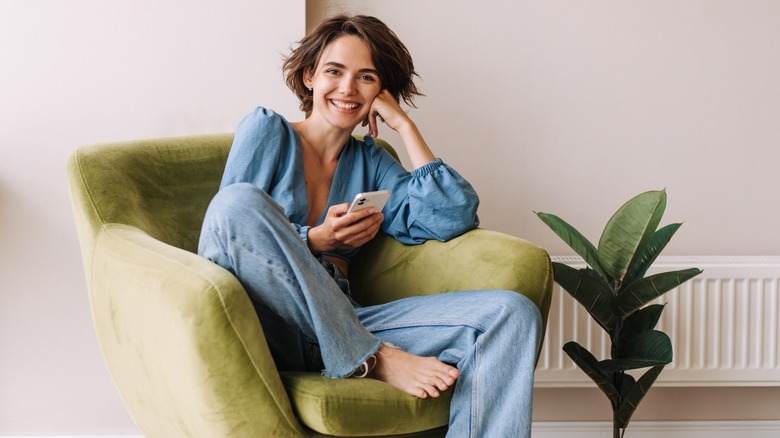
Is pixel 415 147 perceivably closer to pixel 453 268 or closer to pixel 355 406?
pixel 453 268

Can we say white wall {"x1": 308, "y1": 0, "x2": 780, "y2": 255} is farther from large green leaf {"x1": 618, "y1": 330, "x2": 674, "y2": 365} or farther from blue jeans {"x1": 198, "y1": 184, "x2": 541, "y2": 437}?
blue jeans {"x1": 198, "y1": 184, "x2": 541, "y2": 437}

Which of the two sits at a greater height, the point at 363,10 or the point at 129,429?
the point at 363,10

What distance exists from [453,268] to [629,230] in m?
0.44

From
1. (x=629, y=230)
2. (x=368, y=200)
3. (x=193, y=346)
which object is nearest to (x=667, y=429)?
(x=629, y=230)

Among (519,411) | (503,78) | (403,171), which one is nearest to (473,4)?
(503,78)

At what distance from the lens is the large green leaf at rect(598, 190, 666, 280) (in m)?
1.80

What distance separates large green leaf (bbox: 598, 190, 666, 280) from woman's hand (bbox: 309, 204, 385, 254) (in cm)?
56

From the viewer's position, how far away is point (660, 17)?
2375 mm

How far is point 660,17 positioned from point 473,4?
0.56 meters

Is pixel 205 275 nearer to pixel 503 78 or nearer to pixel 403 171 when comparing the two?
pixel 403 171

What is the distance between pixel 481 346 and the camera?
1399 mm

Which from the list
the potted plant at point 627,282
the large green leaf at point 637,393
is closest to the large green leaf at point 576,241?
the potted plant at point 627,282

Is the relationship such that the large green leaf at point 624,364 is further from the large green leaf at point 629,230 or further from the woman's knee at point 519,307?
the woman's knee at point 519,307

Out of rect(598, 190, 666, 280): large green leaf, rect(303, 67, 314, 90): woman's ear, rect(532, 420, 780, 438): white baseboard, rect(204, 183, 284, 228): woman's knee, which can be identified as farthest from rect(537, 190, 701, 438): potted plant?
rect(204, 183, 284, 228): woman's knee
